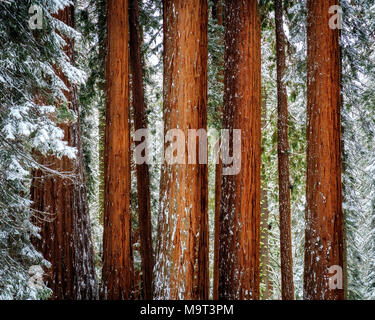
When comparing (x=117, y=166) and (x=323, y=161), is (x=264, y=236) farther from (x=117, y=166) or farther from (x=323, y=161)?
(x=323, y=161)

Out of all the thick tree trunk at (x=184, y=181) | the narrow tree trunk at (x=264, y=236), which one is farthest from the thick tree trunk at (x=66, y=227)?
the narrow tree trunk at (x=264, y=236)

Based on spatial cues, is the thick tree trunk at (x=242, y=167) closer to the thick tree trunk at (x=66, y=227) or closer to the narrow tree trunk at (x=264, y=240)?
the thick tree trunk at (x=66, y=227)

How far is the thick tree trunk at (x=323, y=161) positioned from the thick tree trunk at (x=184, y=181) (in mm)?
1902

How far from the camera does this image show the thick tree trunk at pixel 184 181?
16.6ft

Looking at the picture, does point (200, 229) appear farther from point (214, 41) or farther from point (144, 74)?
point (144, 74)

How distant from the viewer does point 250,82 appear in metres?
6.17

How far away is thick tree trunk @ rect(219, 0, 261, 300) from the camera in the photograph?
594 centimetres

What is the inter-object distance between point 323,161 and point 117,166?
432 centimetres

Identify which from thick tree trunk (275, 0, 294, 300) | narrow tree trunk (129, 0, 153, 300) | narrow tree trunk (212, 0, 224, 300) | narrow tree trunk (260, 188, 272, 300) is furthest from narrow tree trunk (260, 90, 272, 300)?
narrow tree trunk (129, 0, 153, 300)

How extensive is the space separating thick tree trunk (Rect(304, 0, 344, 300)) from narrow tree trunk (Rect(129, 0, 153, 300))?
4.86 m

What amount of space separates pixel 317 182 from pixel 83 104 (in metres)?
7.29

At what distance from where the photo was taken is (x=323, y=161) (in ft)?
19.0
